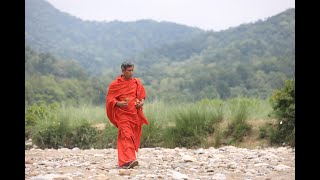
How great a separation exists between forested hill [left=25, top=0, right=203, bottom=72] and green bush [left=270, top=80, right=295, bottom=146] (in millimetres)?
49158

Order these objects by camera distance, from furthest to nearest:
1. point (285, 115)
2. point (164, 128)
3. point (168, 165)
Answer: point (164, 128) < point (285, 115) < point (168, 165)

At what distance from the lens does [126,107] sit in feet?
27.5

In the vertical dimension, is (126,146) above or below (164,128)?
above

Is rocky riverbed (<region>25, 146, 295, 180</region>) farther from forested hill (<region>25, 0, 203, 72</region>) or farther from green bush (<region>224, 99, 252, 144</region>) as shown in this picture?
forested hill (<region>25, 0, 203, 72</region>)

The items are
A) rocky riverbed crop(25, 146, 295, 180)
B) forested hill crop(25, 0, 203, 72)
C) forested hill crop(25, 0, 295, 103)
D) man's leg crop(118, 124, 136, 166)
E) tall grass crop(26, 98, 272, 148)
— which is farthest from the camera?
forested hill crop(25, 0, 203, 72)

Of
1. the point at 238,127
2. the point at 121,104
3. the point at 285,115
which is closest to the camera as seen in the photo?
the point at 121,104

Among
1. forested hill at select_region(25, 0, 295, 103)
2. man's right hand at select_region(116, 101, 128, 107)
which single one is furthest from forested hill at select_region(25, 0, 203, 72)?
man's right hand at select_region(116, 101, 128, 107)

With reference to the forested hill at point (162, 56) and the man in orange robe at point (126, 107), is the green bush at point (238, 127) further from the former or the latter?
the forested hill at point (162, 56)

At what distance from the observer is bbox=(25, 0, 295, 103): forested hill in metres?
34.8

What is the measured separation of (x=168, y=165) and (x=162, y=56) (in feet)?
164

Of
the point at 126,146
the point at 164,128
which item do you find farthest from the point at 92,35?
the point at 126,146

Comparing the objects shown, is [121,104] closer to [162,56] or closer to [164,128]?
[164,128]

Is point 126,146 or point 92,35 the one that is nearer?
point 126,146

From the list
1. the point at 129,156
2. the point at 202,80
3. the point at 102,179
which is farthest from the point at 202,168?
the point at 202,80
